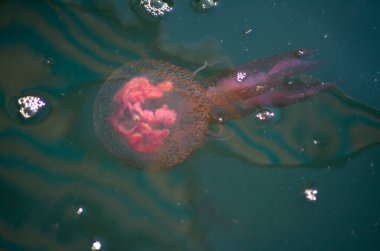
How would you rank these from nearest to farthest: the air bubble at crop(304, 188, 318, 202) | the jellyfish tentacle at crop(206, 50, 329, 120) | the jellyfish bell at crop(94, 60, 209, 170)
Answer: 1. the jellyfish bell at crop(94, 60, 209, 170)
2. the jellyfish tentacle at crop(206, 50, 329, 120)
3. the air bubble at crop(304, 188, 318, 202)

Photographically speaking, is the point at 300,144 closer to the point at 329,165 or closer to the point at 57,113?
the point at 329,165

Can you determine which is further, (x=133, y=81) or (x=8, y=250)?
(x=8, y=250)

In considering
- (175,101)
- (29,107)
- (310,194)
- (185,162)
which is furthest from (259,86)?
(29,107)

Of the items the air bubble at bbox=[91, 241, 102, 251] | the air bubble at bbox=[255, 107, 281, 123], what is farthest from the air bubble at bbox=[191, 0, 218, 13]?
the air bubble at bbox=[91, 241, 102, 251]

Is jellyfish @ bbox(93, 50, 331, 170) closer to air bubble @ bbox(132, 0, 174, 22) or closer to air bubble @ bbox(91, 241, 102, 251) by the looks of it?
air bubble @ bbox(132, 0, 174, 22)

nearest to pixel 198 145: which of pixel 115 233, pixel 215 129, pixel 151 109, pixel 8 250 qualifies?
pixel 215 129

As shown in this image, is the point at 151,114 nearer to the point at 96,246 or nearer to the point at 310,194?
the point at 96,246
